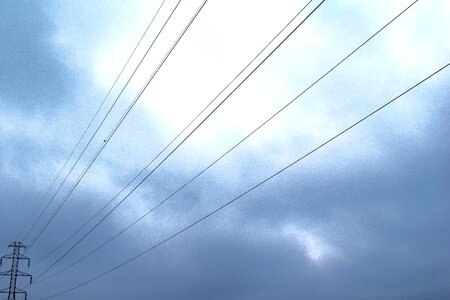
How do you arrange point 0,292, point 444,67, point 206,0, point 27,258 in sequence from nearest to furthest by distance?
point 444,67 → point 206,0 → point 0,292 → point 27,258

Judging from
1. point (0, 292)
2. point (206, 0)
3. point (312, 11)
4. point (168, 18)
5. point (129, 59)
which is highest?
point (0, 292)

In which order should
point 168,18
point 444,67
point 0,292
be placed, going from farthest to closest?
point 0,292, point 168,18, point 444,67

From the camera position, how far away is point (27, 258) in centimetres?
6362

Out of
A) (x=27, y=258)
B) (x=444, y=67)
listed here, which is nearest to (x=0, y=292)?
(x=27, y=258)

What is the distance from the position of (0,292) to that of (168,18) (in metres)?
60.5

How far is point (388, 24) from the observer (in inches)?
355

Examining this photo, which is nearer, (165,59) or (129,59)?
(165,59)

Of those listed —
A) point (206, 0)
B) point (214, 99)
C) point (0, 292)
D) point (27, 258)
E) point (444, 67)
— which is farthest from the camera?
point (27, 258)

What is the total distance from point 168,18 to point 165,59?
1.60 metres

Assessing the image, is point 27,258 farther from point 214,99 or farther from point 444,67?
point 444,67

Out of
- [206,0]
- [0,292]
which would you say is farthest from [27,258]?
[206,0]

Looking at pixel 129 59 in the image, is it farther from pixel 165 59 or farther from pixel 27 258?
pixel 27 258

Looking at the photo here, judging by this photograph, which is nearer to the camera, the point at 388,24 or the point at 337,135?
the point at 388,24

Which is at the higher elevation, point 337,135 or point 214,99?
point 214,99
